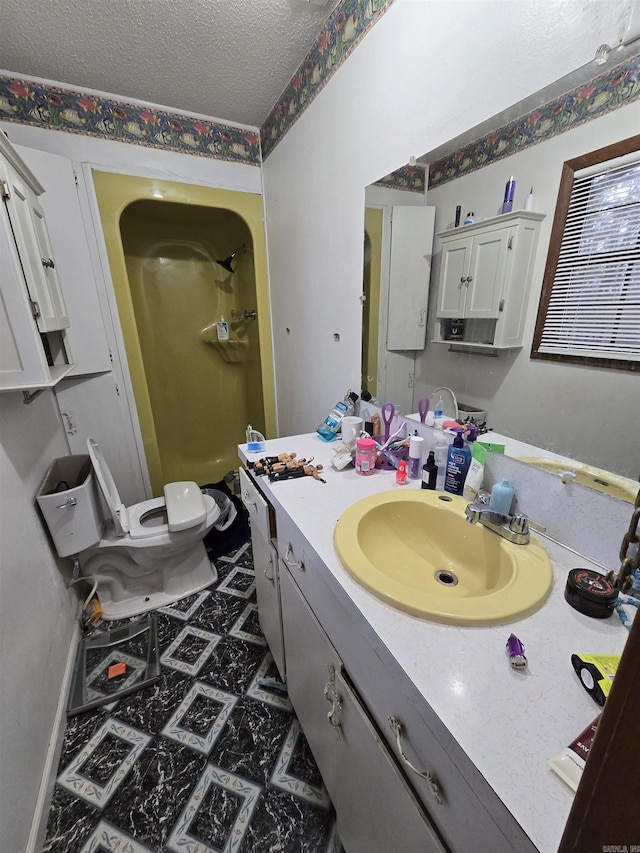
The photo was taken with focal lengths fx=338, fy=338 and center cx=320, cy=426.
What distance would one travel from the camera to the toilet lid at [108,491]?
1.43 metres

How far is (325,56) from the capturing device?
134 centimetres

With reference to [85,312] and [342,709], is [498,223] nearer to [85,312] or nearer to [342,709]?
[342,709]

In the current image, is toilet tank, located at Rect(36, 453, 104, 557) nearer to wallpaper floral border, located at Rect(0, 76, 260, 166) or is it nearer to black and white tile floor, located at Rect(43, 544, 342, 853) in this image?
black and white tile floor, located at Rect(43, 544, 342, 853)

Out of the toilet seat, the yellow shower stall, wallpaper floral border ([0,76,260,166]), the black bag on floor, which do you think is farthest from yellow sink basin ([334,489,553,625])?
wallpaper floral border ([0,76,260,166])

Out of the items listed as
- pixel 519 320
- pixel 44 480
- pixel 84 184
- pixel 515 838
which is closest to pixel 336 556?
pixel 515 838

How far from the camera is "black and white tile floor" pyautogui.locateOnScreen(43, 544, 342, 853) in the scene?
3.07 ft

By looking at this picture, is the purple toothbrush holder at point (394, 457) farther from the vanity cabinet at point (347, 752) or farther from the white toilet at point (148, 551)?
the white toilet at point (148, 551)

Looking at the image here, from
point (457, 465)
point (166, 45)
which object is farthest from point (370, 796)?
point (166, 45)

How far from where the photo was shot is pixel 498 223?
2.68 ft

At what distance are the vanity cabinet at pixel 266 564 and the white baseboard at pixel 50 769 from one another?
732 millimetres

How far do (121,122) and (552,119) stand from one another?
6.74 feet

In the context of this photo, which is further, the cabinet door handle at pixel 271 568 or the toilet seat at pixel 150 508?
the toilet seat at pixel 150 508

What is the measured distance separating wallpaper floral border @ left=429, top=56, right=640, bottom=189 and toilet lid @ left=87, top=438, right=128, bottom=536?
1632 mm

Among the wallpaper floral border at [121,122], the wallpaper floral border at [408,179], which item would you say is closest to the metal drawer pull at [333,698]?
the wallpaper floral border at [408,179]
